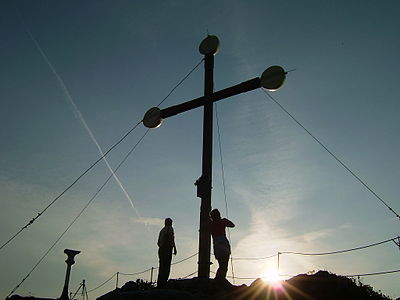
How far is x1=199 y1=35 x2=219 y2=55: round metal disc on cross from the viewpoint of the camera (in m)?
12.0

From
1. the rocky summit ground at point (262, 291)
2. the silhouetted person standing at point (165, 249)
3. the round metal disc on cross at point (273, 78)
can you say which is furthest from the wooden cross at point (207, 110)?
the silhouetted person standing at point (165, 249)

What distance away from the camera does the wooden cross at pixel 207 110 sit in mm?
9570

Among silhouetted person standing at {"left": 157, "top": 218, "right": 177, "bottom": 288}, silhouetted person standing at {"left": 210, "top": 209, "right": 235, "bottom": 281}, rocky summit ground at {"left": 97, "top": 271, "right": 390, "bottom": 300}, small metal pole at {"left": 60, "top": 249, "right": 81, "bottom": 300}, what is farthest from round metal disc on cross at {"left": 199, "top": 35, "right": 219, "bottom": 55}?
small metal pole at {"left": 60, "top": 249, "right": 81, "bottom": 300}

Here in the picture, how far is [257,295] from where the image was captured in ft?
27.4

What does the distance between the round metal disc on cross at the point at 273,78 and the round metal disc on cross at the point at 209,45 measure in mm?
2022

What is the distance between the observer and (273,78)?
10734mm

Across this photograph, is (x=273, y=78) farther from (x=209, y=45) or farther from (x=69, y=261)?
(x=69, y=261)

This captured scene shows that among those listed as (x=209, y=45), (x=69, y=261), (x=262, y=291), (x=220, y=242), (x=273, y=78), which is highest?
(x=209, y=45)

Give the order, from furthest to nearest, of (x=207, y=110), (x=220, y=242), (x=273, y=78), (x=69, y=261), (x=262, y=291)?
(x=69, y=261) < (x=207, y=110) < (x=273, y=78) < (x=220, y=242) < (x=262, y=291)

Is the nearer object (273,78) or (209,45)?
(273,78)

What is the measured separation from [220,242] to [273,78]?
4.78 m

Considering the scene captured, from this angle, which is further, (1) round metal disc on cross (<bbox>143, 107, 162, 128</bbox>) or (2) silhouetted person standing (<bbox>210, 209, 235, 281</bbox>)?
(1) round metal disc on cross (<bbox>143, 107, 162, 128</bbox>)

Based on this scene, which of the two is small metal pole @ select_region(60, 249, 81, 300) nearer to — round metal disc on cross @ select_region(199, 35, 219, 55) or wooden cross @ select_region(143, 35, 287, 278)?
wooden cross @ select_region(143, 35, 287, 278)

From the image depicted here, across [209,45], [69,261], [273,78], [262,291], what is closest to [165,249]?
[262,291]
